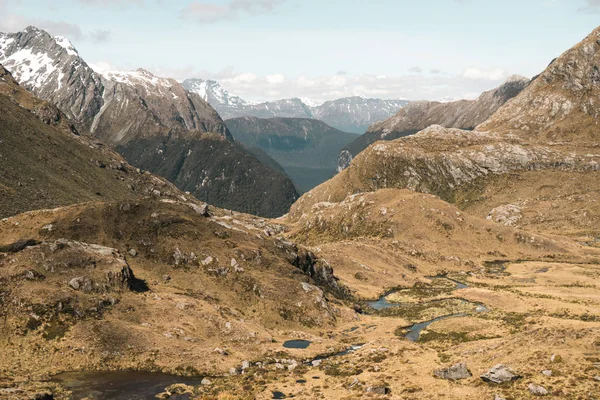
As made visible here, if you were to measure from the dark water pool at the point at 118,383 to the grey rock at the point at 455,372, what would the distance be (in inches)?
1651

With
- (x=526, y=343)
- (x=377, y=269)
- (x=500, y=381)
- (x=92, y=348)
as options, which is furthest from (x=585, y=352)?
(x=377, y=269)

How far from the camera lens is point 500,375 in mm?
69688

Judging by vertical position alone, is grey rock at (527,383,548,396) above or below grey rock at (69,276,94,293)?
below

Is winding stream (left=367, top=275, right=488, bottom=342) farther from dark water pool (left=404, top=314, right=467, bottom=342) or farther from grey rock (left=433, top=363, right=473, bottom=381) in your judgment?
grey rock (left=433, top=363, right=473, bottom=381)

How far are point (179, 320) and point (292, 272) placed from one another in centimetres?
4290

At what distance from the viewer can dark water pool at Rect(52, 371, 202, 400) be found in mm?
73312

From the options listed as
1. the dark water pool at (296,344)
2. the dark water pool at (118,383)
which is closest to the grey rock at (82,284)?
the dark water pool at (118,383)

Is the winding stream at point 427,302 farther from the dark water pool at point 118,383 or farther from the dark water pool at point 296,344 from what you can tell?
the dark water pool at point 118,383

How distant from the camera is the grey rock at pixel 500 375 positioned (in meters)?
68.9

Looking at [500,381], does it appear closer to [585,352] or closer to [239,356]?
[585,352]

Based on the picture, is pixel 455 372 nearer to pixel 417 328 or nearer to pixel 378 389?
pixel 378 389

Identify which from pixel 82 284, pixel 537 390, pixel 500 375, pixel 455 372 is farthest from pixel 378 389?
pixel 82 284

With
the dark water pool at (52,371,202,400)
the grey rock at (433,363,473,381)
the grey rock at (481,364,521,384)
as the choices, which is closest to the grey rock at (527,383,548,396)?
the grey rock at (481,364,521,384)

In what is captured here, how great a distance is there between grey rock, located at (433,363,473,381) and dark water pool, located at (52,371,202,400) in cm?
4193
